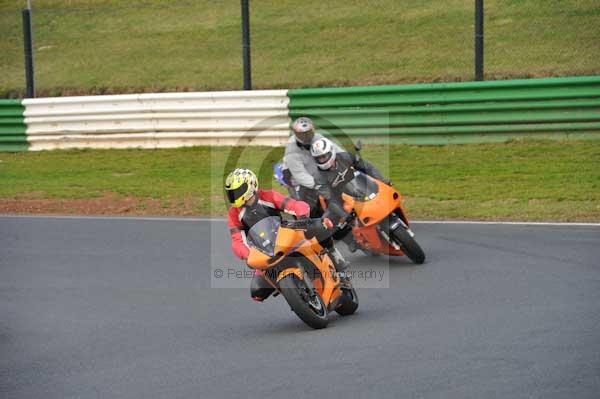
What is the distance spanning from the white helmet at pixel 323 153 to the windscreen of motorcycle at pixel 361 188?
30 centimetres

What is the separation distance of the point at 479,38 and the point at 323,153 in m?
7.37

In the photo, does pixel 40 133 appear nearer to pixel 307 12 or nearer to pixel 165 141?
pixel 165 141

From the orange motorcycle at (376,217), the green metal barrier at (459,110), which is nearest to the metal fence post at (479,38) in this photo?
the green metal barrier at (459,110)

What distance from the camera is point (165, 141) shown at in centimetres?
1831

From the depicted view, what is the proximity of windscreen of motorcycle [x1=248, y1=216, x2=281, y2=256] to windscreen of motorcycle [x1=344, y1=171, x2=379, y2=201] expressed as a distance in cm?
220

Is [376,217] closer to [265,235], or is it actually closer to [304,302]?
[304,302]

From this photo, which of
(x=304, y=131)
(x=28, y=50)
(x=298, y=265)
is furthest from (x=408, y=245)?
(x=28, y=50)

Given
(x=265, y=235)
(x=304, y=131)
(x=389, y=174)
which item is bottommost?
(x=389, y=174)

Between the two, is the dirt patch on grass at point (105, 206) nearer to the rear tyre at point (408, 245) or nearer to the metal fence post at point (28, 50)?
the metal fence post at point (28, 50)

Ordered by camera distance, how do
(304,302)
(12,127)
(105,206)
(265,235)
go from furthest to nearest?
(12,127) < (105,206) < (304,302) < (265,235)

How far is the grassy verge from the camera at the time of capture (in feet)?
43.9

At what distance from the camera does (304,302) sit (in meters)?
7.67

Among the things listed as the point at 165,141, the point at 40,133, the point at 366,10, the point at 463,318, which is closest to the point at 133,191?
the point at 165,141

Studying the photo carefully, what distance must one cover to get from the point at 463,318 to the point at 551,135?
345 inches
